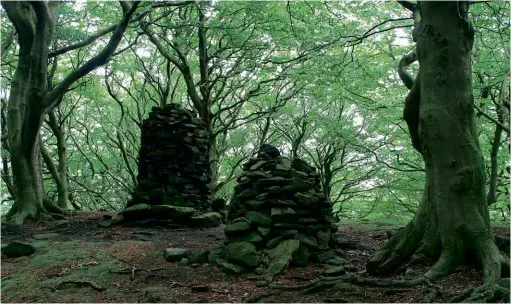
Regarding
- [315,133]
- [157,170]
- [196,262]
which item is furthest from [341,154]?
[196,262]

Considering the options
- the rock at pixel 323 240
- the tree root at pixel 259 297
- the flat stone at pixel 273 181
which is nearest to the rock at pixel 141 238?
the flat stone at pixel 273 181

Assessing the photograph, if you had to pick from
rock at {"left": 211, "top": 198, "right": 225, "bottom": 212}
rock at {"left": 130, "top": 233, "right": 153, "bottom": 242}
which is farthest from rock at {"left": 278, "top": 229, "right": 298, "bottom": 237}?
rock at {"left": 211, "top": 198, "right": 225, "bottom": 212}

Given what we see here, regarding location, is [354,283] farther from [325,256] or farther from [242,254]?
[242,254]

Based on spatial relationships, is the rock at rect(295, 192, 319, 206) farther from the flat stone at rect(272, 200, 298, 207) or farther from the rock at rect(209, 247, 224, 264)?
the rock at rect(209, 247, 224, 264)

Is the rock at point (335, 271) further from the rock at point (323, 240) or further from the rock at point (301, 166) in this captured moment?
the rock at point (301, 166)

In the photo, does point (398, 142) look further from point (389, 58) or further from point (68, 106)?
point (68, 106)

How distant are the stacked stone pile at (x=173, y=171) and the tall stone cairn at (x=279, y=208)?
328 cm

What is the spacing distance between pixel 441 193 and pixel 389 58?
10.6 m

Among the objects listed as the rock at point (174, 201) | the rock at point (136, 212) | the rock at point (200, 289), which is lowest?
the rock at point (200, 289)

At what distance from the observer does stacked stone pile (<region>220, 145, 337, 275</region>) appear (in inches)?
261

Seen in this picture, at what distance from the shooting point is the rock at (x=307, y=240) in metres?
6.71

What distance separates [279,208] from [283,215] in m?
0.19

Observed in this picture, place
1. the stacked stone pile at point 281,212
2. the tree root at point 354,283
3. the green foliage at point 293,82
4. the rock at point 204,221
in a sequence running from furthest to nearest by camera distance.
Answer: the green foliage at point 293,82
the rock at point 204,221
the stacked stone pile at point 281,212
the tree root at point 354,283

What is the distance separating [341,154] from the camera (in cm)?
2123
